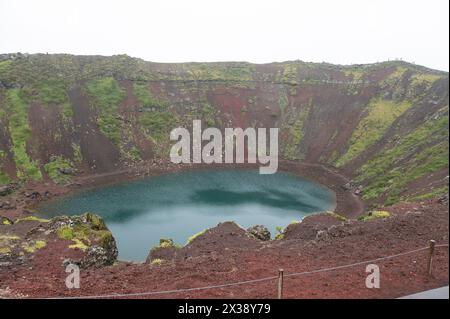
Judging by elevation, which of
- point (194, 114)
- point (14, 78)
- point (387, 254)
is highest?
point (14, 78)

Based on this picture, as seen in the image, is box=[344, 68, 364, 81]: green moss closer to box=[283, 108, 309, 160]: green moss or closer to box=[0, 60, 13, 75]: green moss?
box=[283, 108, 309, 160]: green moss

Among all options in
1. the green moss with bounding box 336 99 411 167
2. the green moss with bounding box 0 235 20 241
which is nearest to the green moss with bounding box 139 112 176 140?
the green moss with bounding box 336 99 411 167

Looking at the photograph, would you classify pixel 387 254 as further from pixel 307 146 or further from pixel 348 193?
pixel 307 146

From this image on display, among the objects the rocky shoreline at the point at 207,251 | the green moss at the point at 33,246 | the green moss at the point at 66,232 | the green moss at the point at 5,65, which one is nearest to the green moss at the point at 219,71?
the green moss at the point at 5,65

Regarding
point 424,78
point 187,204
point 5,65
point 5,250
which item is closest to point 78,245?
point 5,250

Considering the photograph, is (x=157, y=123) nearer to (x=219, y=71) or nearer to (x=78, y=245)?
(x=219, y=71)
